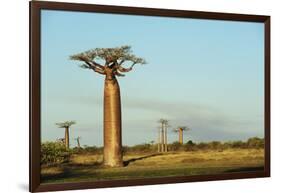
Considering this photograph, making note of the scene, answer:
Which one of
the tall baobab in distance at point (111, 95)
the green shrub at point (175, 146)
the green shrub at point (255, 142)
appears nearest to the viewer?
the tall baobab in distance at point (111, 95)

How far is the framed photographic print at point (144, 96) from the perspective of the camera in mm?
2896

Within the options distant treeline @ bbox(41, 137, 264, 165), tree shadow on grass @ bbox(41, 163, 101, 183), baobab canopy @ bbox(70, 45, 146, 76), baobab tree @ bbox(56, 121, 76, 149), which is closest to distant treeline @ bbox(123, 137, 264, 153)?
distant treeline @ bbox(41, 137, 264, 165)

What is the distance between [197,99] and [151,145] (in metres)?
0.39

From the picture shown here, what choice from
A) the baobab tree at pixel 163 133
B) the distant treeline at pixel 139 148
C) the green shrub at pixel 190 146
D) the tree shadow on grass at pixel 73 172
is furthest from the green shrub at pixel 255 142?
the tree shadow on grass at pixel 73 172

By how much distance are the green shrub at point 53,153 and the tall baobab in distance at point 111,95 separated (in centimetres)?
23

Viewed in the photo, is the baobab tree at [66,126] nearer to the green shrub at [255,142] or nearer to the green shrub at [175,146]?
the green shrub at [175,146]

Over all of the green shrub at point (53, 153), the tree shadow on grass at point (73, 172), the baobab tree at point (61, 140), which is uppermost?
the baobab tree at point (61, 140)

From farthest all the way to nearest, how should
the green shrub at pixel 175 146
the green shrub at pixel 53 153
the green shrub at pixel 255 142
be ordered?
the green shrub at pixel 255 142, the green shrub at pixel 175 146, the green shrub at pixel 53 153

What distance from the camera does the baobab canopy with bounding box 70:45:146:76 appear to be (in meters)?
2.97

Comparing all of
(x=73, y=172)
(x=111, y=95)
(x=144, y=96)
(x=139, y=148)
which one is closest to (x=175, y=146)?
(x=139, y=148)

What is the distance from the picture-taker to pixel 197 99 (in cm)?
319
